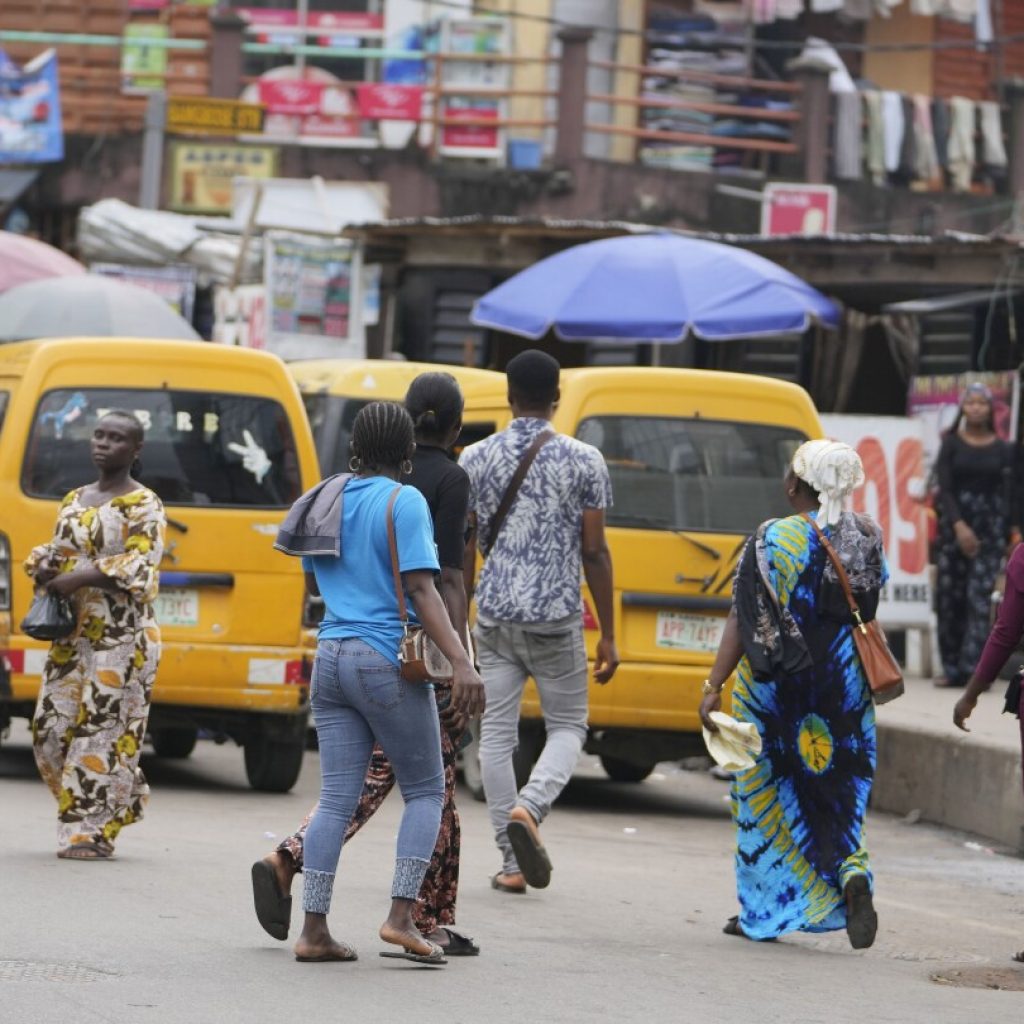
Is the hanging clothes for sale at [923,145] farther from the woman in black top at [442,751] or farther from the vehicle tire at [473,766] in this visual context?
the woman in black top at [442,751]

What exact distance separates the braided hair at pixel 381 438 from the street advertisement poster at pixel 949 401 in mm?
10508

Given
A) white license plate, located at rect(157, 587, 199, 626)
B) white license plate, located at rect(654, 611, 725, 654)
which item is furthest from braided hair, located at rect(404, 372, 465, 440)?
white license plate, located at rect(654, 611, 725, 654)

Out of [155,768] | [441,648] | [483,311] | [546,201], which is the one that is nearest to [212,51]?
[546,201]

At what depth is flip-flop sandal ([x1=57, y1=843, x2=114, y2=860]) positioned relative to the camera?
27.2 feet

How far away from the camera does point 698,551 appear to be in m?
10.7

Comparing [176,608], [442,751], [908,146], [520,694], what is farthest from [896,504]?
[908,146]

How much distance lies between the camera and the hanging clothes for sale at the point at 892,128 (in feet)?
85.6

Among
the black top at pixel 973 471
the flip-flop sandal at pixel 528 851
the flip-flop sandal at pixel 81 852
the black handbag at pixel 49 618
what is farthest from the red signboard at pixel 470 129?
the flip-flop sandal at pixel 528 851

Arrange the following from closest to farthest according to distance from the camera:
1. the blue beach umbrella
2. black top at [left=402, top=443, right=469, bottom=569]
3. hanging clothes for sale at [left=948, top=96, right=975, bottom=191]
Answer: black top at [left=402, top=443, right=469, bottom=569] < the blue beach umbrella < hanging clothes for sale at [left=948, top=96, right=975, bottom=191]

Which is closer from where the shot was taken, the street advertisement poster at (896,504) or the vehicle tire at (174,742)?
the vehicle tire at (174,742)

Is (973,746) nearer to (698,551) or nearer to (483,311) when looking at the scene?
(698,551)

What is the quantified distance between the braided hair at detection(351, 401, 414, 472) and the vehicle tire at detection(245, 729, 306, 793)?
176 inches

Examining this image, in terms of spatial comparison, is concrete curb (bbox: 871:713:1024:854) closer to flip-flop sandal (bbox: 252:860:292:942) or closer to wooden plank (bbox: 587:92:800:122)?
flip-flop sandal (bbox: 252:860:292:942)

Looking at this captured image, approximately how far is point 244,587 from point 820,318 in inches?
255
